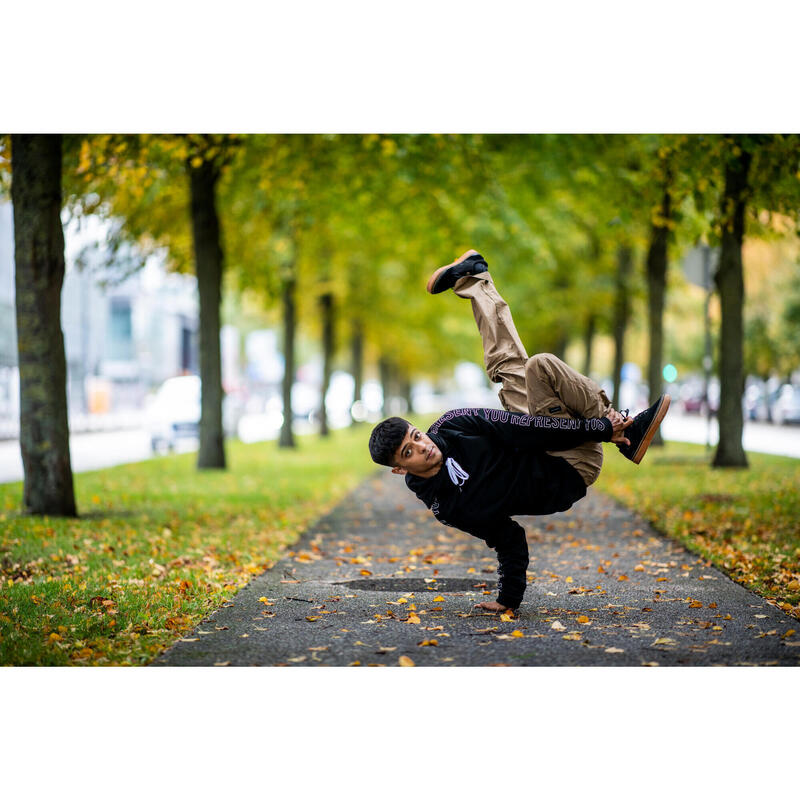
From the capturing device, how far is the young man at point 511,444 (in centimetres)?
602

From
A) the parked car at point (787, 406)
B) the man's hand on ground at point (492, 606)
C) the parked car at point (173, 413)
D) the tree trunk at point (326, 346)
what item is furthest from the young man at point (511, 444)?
the parked car at point (787, 406)

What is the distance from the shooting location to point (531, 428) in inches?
243

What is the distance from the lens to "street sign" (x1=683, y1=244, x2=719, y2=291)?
18.0 meters

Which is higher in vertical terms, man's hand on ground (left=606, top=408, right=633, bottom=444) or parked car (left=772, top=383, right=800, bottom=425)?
man's hand on ground (left=606, top=408, right=633, bottom=444)

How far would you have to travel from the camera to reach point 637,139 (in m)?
14.9

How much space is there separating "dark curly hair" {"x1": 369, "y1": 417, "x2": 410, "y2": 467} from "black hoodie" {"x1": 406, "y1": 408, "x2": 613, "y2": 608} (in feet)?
1.04

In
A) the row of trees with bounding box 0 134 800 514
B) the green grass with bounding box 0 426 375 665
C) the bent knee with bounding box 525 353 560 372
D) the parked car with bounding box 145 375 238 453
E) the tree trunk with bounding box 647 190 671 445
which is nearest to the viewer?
the bent knee with bounding box 525 353 560 372

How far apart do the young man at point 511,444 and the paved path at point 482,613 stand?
69 cm

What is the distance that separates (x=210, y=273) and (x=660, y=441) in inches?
441

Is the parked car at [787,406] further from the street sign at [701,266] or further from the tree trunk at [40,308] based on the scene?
the tree trunk at [40,308]

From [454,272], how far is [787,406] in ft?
124

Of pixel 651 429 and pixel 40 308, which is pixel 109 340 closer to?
pixel 40 308

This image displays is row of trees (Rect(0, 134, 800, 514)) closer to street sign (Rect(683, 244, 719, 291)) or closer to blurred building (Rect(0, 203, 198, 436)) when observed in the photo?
street sign (Rect(683, 244, 719, 291))

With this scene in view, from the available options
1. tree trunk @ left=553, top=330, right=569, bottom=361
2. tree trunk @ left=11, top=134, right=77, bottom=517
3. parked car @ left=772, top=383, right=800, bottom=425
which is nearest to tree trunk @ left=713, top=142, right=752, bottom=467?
tree trunk @ left=11, top=134, right=77, bottom=517
